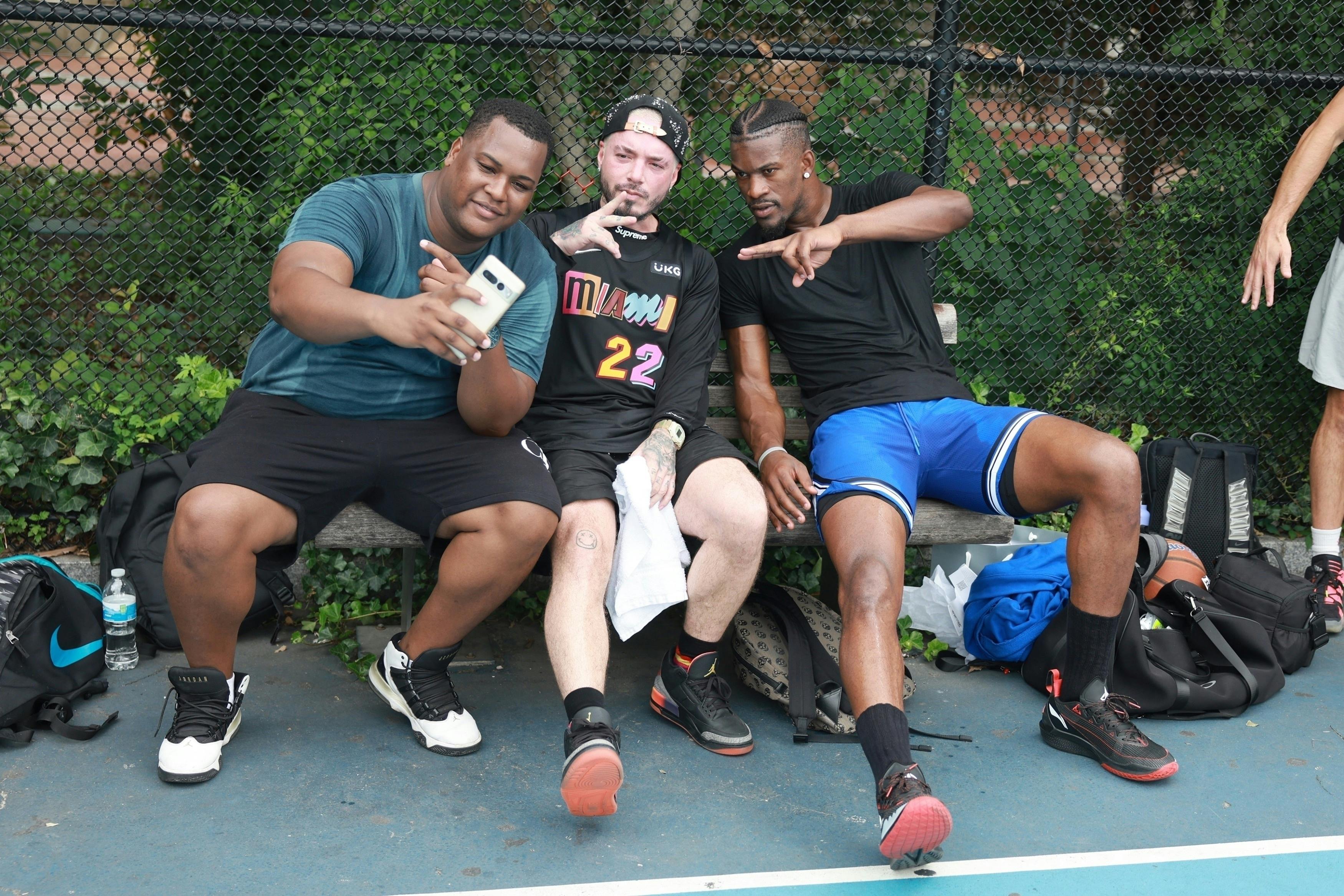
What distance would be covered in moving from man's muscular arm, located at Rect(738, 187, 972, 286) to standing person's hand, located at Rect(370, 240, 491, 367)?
1061 millimetres

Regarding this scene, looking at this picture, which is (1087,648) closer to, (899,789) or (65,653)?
(899,789)

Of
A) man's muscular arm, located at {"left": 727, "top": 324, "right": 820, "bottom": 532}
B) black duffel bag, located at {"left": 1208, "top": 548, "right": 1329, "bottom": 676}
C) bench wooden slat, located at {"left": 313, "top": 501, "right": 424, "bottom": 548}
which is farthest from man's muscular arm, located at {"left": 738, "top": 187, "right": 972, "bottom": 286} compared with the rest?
black duffel bag, located at {"left": 1208, "top": 548, "right": 1329, "bottom": 676}

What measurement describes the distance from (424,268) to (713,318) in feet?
3.95

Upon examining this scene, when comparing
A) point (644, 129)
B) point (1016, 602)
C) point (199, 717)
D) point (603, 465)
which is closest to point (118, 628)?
point (199, 717)

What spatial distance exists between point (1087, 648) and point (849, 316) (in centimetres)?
124

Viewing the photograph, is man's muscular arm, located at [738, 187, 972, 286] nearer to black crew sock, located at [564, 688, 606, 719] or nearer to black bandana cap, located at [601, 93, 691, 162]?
black bandana cap, located at [601, 93, 691, 162]

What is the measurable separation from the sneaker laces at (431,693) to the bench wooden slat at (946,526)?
3.47 feet

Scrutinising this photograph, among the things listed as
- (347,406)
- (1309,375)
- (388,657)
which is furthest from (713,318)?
(1309,375)

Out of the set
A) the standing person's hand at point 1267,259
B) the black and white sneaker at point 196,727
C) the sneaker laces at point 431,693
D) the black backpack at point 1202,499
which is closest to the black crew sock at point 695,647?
the sneaker laces at point 431,693

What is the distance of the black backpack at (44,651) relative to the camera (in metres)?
3.00

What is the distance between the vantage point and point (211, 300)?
421cm

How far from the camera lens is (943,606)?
398 cm

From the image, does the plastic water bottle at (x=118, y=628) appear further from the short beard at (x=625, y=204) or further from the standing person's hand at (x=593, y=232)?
the short beard at (x=625, y=204)

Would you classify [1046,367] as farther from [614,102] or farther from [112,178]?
[112,178]
